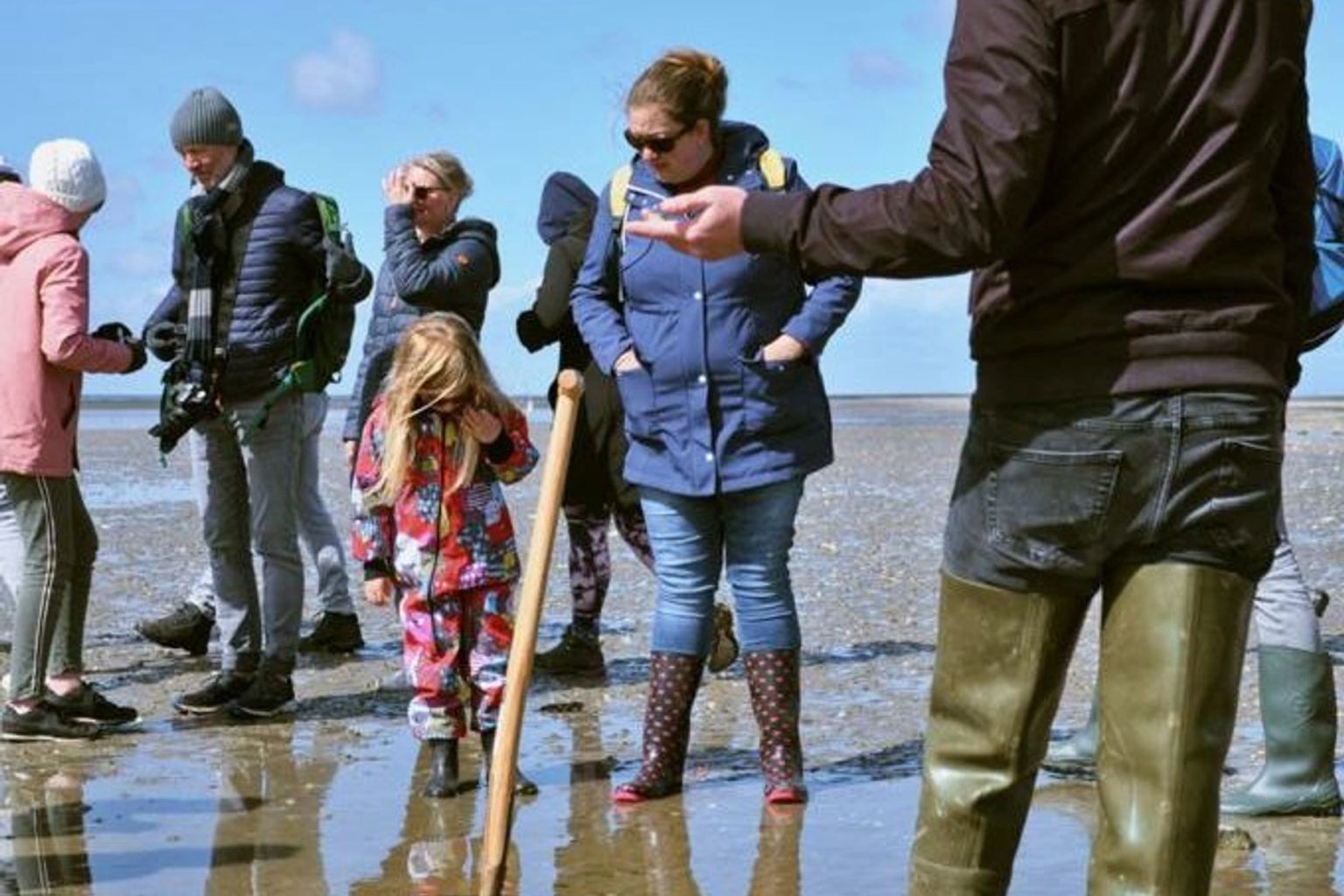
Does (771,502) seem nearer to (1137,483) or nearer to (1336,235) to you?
(1336,235)

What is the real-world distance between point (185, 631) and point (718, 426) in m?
4.04

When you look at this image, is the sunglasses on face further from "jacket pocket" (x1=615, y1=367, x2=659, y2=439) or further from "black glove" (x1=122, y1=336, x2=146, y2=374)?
"jacket pocket" (x1=615, y1=367, x2=659, y2=439)

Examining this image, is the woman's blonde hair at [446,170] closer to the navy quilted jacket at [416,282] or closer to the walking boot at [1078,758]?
the navy quilted jacket at [416,282]

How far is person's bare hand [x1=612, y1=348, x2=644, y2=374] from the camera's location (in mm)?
6211

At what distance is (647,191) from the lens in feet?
19.5

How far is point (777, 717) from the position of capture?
616 cm

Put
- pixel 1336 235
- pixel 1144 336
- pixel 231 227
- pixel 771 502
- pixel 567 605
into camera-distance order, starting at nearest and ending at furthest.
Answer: pixel 1144 336
pixel 1336 235
pixel 771 502
pixel 231 227
pixel 567 605

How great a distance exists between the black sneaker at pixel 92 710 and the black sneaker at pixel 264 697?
38 centimetres

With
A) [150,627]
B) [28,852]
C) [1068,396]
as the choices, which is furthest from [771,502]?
[150,627]

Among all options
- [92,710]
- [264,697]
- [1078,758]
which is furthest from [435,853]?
[92,710]

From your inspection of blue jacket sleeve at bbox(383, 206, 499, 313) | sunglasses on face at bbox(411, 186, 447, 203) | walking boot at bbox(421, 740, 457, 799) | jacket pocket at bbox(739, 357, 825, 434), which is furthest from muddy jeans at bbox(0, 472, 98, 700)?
jacket pocket at bbox(739, 357, 825, 434)

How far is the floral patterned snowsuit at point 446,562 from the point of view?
256 inches

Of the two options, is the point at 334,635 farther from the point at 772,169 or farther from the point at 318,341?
the point at 772,169

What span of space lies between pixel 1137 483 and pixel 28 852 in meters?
3.72
